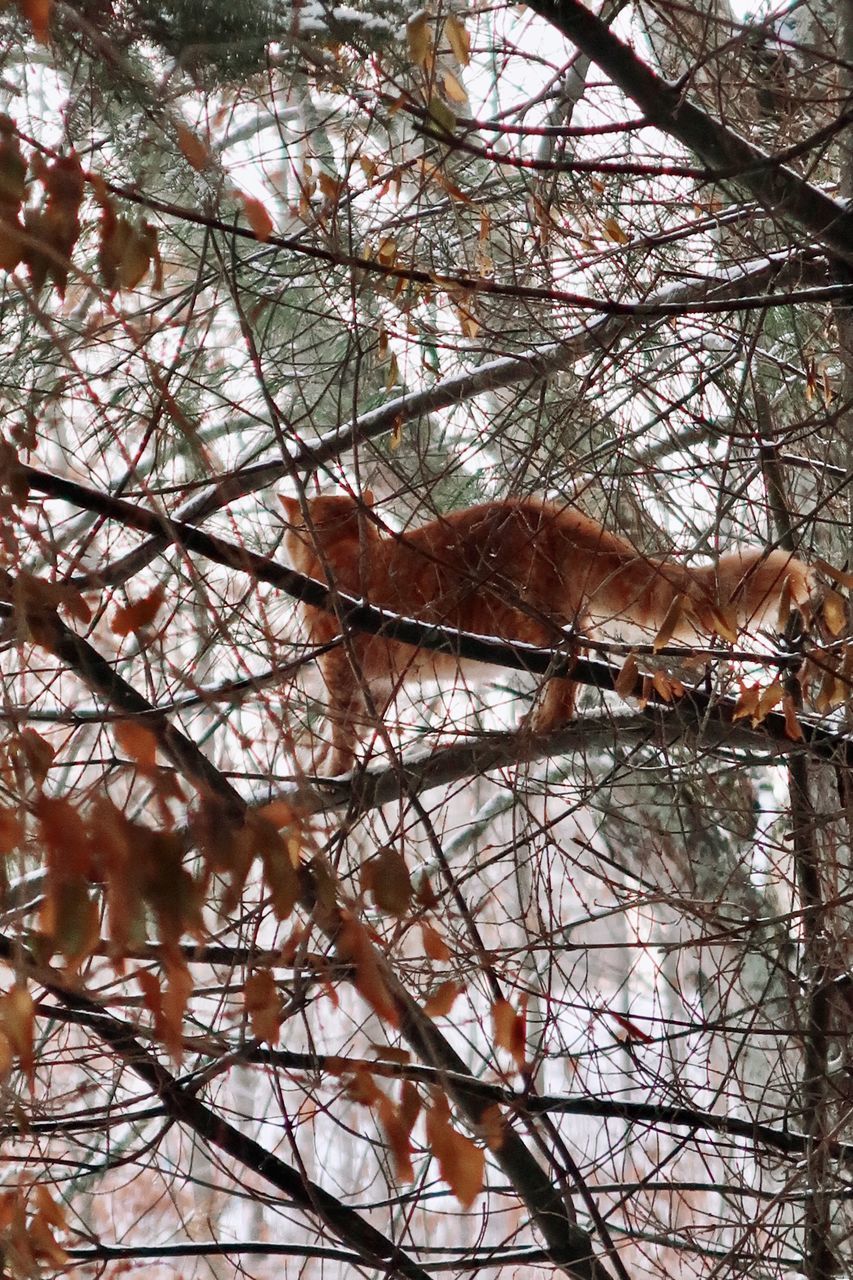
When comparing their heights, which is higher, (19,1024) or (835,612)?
(835,612)

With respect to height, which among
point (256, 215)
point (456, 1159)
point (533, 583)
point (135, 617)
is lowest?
point (456, 1159)

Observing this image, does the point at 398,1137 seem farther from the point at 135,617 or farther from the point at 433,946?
the point at 135,617

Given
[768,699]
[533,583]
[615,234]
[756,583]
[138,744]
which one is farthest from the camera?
[533,583]

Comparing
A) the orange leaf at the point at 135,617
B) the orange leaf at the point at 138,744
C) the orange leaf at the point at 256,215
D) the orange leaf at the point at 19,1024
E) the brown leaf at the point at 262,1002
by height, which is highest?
the orange leaf at the point at 256,215

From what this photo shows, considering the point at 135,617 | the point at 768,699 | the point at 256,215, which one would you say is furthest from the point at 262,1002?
the point at 768,699

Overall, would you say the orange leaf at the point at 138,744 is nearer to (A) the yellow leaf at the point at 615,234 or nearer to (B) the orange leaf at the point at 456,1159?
(B) the orange leaf at the point at 456,1159

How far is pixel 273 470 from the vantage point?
5.00 ft

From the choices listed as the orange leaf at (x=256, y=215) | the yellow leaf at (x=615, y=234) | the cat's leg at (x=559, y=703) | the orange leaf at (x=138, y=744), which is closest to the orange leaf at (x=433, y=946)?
the orange leaf at (x=138, y=744)

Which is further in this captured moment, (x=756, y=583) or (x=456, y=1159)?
(x=756, y=583)

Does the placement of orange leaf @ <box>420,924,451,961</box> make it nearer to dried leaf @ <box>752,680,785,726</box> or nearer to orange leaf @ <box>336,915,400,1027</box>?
orange leaf @ <box>336,915,400,1027</box>

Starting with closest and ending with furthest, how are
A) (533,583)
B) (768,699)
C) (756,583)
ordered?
(768,699)
(756,583)
(533,583)

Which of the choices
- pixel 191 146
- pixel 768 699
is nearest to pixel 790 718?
pixel 768 699

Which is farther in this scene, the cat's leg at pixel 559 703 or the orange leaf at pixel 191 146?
the cat's leg at pixel 559 703

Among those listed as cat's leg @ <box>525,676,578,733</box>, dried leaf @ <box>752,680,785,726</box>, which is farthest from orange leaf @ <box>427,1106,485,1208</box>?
cat's leg @ <box>525,676,578,733</box>
